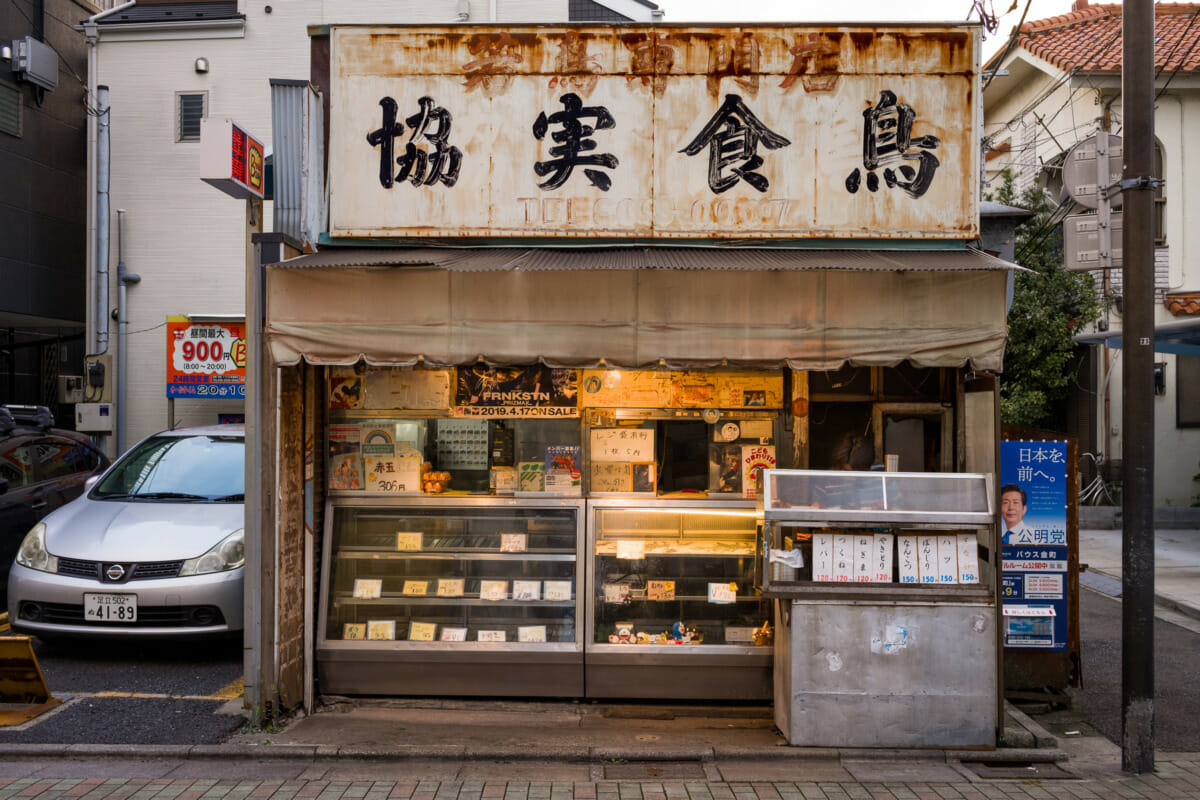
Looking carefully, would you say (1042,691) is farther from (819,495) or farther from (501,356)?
(501,356)

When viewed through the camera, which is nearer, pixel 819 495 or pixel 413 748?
pixel 413 748

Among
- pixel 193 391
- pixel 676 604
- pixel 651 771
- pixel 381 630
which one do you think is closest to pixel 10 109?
pixel 193 391

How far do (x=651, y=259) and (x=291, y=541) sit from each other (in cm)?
338

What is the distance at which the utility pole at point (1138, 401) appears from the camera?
17.2 ft

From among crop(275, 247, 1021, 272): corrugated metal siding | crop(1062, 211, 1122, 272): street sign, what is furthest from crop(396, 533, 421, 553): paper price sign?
crop(1062, 211, 1122, 272): street sign

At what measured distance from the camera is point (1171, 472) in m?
15.9

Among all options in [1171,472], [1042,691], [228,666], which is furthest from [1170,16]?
[228,666]

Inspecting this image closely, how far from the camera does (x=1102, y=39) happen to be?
56.7 feet

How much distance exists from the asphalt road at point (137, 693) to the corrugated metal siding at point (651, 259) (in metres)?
3.31

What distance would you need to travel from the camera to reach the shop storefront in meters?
5.61

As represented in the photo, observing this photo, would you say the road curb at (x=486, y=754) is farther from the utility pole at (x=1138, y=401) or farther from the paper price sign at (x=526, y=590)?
the paper price sign at (x=526, y=590)

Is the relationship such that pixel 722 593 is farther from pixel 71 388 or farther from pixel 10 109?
pixel 10 109

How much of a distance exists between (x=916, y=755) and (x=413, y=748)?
332 cm

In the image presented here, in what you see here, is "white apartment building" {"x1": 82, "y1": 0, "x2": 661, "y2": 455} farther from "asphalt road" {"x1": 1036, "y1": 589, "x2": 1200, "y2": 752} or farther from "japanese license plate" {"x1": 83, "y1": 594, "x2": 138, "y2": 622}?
"asphalt road" {"x1": 1036, "y1": 589, "x2": 1200, "y2": 752}
